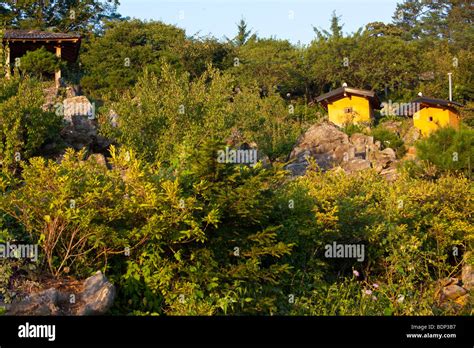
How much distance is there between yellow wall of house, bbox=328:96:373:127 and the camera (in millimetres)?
36125

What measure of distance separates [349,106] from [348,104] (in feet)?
0.42

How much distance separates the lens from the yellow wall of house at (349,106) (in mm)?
36125

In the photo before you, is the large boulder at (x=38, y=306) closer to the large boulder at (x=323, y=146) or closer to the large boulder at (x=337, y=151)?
the large boulder at (x=337, y=151)

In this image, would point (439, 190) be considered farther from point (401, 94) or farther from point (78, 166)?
point (401, 94)

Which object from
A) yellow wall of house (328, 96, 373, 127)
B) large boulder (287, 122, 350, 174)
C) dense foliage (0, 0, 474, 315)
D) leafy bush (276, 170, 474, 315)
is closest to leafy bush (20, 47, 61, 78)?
large boulder (287, 122, 350, 174)

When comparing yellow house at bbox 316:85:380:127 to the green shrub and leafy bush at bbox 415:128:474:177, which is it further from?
the green shrub

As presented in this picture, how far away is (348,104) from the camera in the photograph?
3675cm

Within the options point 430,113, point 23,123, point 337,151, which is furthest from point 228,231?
point 430,113

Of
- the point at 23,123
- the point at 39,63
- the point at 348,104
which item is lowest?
the point at 23,123
